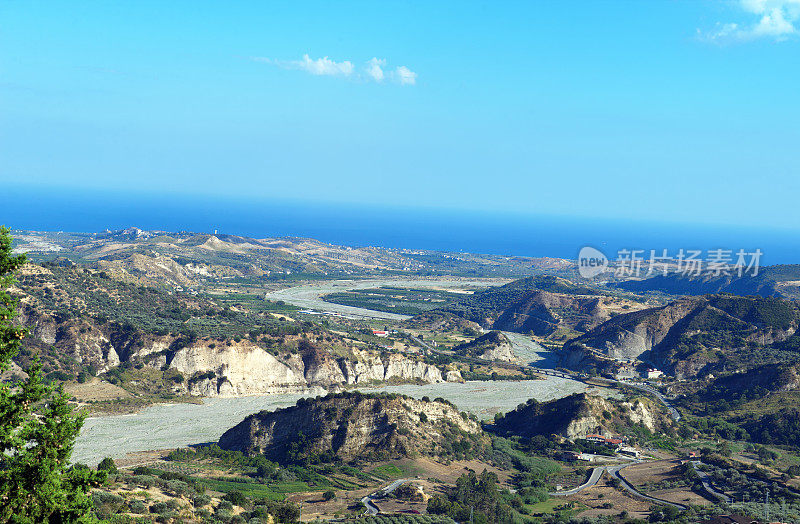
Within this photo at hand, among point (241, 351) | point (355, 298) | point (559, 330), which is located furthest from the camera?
point (355, 298)

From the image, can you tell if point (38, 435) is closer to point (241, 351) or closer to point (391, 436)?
point (391, 436)

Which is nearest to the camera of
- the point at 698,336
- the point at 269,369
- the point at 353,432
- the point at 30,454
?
the point at 30,454

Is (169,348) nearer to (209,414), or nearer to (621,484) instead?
(209,414)

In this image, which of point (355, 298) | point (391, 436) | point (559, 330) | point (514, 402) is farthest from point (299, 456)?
point (355, 298)

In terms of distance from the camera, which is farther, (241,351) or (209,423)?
(241,351)

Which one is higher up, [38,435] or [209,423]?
[38,435]

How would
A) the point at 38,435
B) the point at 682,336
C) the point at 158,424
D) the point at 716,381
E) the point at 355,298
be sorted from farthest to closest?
the point at 355,298 → the point at 682,336 → the point at 716,381 → the point at 158,424 → the point at 38,435

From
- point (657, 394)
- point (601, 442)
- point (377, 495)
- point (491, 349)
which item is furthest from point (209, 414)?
point (657, 394)

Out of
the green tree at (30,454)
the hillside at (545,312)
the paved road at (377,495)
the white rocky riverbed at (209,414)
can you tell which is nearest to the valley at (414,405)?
the paved road at (377,495)
